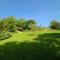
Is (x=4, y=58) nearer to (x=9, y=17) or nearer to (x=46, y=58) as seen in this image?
(x=46, y=58)

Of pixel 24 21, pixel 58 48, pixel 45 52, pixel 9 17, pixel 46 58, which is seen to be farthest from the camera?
pixel 24 21

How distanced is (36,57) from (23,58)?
78 centimetres

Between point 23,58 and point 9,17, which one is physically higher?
point 9,17

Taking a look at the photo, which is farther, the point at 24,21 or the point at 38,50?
the point at 24,21

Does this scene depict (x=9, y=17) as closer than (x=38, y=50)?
No

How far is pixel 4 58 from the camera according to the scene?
32.0 feet

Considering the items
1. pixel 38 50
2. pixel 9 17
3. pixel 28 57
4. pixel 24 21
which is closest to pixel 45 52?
pixel 38 50

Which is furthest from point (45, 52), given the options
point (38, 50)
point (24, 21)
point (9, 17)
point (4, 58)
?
point (24, 21)

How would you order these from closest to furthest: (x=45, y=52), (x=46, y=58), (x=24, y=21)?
(x=46, y=58), (x=45, y=52), (x=24, y=21)

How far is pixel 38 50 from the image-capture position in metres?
11.0

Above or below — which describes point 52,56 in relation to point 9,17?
below

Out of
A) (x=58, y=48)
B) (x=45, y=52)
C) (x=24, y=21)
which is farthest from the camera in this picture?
(x=24, y=21)

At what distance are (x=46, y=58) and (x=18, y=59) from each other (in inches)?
64.5

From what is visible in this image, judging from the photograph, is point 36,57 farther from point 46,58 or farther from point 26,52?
point 26,52
